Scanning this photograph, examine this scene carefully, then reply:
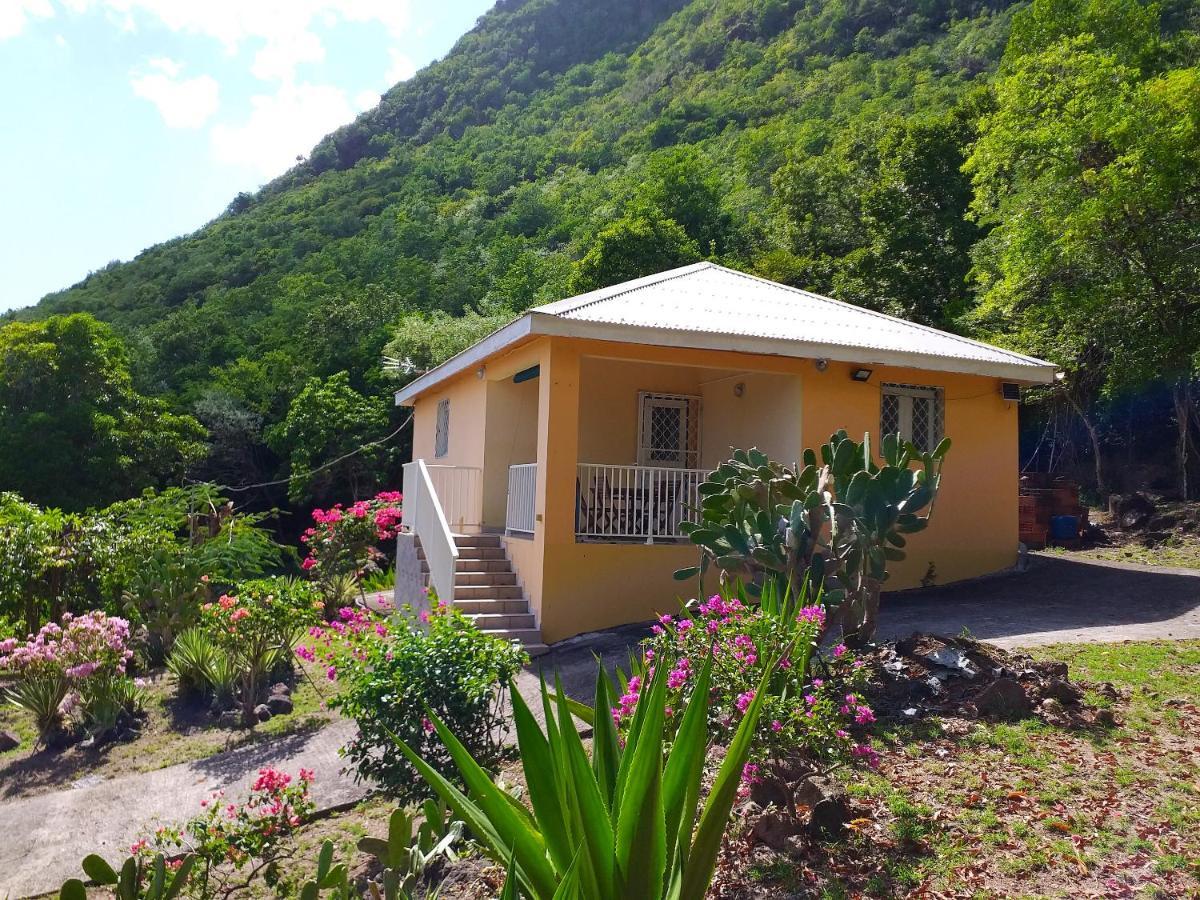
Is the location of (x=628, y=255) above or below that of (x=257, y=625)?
above

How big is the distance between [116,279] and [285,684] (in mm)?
41581

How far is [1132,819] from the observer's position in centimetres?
439

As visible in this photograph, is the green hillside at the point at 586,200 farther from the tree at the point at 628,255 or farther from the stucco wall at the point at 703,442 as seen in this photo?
the stucco wall at the point at 703,442

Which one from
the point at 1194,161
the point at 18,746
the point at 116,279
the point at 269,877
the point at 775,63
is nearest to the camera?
the point at 269,877

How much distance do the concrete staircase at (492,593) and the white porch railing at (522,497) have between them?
1.44 feet

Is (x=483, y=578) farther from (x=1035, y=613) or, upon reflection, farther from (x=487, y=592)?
(x=1035, y=613)

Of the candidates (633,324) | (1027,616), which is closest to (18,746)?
(633,324)

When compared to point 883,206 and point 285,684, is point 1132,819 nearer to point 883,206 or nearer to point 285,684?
point 285,684

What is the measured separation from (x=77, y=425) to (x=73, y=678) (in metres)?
19.2

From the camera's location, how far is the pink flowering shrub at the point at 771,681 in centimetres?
441

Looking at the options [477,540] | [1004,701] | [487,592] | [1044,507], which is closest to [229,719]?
[487,592]

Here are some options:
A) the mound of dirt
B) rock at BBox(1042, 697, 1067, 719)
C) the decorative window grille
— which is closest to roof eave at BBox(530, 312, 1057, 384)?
the decorative window grille

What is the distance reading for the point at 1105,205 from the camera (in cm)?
1427

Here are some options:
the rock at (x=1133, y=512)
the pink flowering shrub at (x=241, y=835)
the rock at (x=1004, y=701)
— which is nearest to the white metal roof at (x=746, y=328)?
the rock at (x=1004, y=701)
